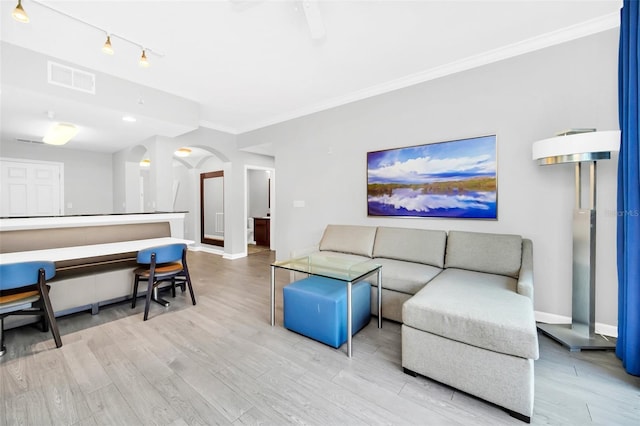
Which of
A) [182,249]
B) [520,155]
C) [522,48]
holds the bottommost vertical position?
[182,249]

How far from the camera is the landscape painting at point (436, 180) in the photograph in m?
2.86

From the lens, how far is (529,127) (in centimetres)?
264

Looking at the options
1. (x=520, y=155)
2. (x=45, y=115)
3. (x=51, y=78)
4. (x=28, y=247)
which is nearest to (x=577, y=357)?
(x=520, y=155)

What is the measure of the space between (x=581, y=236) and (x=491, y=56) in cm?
199

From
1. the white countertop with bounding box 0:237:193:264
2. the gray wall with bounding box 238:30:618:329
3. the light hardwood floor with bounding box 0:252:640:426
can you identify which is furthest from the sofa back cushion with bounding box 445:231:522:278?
the white countertop with bounding box 0:237:193:264

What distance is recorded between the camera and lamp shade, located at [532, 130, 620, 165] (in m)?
1.95

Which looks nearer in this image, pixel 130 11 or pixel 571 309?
pixel 130 11

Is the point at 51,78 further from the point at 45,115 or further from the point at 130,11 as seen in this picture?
the point at 130,11

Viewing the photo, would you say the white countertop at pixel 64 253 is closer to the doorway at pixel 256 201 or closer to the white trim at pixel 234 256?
the white trim at pixel 234 256

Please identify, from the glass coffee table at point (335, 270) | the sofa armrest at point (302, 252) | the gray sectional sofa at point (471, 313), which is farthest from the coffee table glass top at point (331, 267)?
the sofa armrest at point (302, 252)

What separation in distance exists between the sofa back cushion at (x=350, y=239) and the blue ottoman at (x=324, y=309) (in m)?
0.83

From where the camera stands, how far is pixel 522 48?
263cm

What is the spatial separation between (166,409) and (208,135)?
15.4ft

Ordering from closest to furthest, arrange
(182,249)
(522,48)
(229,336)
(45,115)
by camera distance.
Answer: (229,336), (522,48), (182,249), (45,115)
